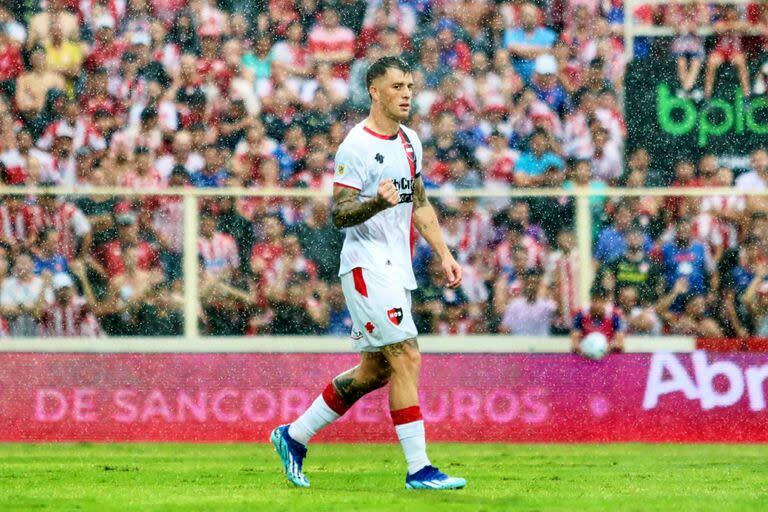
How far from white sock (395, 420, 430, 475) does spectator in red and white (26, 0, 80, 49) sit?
362 inches

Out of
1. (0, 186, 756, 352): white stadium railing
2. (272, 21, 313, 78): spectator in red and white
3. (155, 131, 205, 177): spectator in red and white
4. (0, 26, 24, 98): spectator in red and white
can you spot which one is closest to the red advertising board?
(0, 186, 756, 352): white stadium railing

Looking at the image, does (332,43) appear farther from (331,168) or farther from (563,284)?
(563,284)

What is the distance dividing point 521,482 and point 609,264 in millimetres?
3568

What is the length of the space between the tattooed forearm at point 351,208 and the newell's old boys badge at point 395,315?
496mm

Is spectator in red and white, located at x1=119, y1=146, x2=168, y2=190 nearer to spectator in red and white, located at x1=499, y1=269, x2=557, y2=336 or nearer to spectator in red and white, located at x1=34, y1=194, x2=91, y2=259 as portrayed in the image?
spectator in red and white, located at x1=34, y1=194, x2=91, y2=259

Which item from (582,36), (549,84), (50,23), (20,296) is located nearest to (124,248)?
(20,296)

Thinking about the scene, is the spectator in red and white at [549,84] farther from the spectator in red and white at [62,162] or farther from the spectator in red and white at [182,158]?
the spectator in red and white at [62,162]

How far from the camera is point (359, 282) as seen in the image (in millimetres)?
7387

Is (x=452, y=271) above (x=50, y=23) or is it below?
below

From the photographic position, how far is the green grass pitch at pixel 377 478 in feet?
22.9

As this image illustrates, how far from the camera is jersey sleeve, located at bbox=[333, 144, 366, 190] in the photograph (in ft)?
23.7

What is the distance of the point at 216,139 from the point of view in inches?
549

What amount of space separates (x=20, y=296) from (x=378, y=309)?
4.95m

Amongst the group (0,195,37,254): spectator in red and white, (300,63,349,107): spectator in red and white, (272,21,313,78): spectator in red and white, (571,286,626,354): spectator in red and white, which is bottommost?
(571,286,626,354): spectator in red and white
